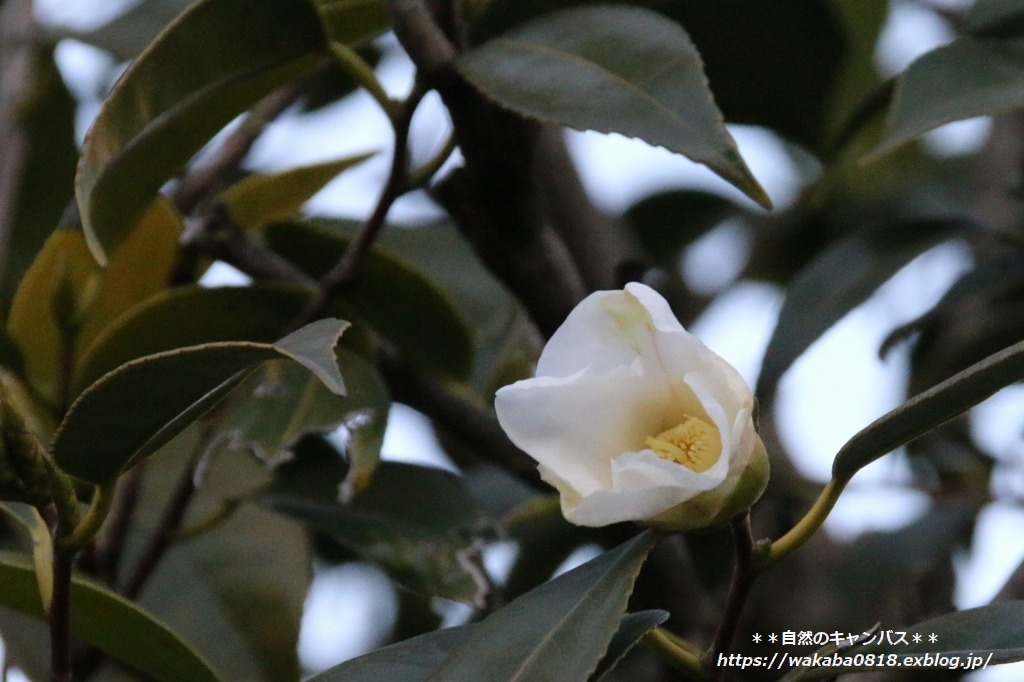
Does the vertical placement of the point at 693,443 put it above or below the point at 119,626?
above

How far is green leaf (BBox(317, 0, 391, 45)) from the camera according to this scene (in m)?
0.84

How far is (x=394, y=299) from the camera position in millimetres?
915

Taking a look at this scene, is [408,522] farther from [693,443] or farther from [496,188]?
[693,443]

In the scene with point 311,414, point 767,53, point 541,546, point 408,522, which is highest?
point 767,53

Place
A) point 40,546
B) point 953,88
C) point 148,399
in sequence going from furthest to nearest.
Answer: point 953,88
point 40,546
point 148,399

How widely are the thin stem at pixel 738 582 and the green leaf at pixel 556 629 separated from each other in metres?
0.04

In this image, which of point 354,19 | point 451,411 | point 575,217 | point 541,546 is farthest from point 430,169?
point 541,546

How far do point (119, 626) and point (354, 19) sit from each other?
17.9 inches

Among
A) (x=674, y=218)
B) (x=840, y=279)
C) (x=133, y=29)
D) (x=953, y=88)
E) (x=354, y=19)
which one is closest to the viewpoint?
(x=953, y=88)

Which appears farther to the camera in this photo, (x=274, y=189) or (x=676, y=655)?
(x=274, y=189)

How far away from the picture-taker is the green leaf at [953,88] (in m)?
0.70

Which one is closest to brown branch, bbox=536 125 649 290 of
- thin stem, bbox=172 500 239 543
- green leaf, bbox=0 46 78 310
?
thin stem, bbox=172 500 239 543

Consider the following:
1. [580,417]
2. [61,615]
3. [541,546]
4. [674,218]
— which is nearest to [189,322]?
[61,615]

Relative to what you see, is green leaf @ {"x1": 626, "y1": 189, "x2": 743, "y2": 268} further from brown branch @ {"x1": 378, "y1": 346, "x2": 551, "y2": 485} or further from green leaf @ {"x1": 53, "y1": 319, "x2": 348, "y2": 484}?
Result: green leaf @ {"x1": 53, "y1": 319, "x2": 348, "y2": 484}
